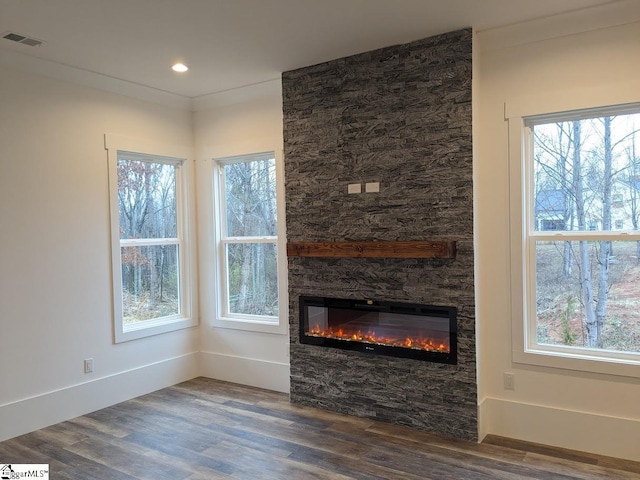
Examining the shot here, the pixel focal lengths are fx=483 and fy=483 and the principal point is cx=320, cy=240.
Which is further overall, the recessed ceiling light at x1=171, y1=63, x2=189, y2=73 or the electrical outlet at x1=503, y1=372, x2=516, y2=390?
the recessed ceiling light at x1=171, y1=63, x2=189, y2=73

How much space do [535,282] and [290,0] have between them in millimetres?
2399

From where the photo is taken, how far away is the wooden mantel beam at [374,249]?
323 centimetres

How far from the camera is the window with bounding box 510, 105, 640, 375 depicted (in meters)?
3.03

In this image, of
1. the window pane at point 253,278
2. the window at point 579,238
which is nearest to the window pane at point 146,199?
the window pane at point 253,278

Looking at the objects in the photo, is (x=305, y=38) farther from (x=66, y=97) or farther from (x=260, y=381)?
(x=260, y=381)

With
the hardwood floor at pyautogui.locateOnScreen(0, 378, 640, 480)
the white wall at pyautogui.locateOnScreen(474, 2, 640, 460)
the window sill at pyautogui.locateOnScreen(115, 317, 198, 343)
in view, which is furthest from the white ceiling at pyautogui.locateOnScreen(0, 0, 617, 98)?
the hardwood floor at pyautogui.locateOnScreen(0, 378, 640, 480)

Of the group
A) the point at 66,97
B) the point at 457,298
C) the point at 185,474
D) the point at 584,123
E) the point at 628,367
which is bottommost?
the point at 185,474

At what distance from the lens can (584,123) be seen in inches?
123

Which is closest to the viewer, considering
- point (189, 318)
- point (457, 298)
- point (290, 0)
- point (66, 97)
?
point (290, 0)

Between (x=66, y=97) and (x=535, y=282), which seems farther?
(x=66, y=97)

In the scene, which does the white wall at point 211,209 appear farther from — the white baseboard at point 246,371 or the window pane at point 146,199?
the window pane at point 146,199

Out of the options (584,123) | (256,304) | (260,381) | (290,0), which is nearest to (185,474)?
(260,381)

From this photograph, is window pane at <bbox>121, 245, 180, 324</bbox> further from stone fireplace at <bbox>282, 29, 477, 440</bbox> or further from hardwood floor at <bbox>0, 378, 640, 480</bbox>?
stone fireplace at <bbox>282, 29, 477, 440</bbox>

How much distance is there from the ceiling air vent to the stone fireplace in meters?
1.78
